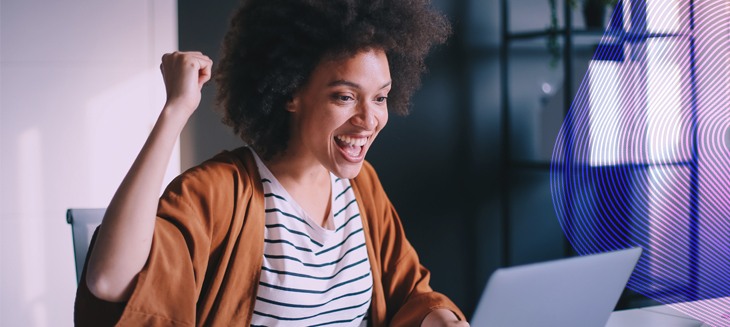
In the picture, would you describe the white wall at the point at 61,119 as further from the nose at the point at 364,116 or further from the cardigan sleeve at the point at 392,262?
the nose at the point at 364,116

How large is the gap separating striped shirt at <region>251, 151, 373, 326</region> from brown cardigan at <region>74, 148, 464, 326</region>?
3cm

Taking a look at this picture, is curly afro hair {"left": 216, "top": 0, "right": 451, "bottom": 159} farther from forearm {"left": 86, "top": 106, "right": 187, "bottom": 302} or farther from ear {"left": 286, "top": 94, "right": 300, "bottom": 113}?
forearm {"left": 86, "top": 106, "right": 187, "bottom": 302}

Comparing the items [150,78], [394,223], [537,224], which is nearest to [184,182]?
[394,223]

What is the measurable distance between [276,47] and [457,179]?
6.45 ft

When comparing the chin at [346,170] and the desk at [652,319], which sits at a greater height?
the chin at [346,170]

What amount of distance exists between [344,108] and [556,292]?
0.48 metres

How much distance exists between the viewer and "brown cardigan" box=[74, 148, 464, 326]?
98 cm

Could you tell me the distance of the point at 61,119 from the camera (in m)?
2.23

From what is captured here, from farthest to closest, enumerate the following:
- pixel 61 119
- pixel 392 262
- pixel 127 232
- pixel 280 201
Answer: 1. pixel 61 119
2. pixel 392 262
3. pixel 280 201
4. pixel 127 232

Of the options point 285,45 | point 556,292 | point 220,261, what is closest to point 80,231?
point 220,261

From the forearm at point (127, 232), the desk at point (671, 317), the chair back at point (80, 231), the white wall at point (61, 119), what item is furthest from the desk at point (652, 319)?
the white wall at point (61, 119)

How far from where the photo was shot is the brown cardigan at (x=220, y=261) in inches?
38.5

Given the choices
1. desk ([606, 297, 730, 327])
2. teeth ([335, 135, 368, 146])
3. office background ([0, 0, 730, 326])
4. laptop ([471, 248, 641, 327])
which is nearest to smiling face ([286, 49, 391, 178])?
teeth ([335, 135, 368, 146])

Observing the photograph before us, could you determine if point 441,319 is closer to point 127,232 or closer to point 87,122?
point 127,232
